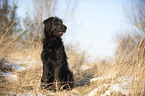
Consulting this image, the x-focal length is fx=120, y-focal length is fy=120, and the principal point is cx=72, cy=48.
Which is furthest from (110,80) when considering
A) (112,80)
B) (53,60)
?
(53,60)

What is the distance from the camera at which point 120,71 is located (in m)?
2.71

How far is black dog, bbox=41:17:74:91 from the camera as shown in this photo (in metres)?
2.81

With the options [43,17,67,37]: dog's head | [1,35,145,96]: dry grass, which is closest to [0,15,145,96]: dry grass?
[1,35,145,96]: dry grass

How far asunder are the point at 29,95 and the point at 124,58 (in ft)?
7.02

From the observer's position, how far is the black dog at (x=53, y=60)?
281cm

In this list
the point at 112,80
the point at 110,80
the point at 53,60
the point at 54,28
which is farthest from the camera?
the point at 54,28

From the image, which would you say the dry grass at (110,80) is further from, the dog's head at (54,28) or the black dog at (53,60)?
the dog's head at (54,28)

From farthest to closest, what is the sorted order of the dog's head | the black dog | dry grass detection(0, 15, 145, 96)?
the dog's head < the black dog < dry grass detection(0, 15, 145, 96)

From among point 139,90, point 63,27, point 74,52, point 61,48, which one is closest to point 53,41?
point 61,48

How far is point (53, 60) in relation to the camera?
2846 millimetres

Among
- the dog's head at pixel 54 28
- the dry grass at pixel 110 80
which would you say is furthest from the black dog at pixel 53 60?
the dry grass at pixel 110 80

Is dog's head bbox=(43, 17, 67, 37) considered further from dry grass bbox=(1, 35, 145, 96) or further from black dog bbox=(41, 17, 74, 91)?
dry grass bbox=(1, 35, 145, 96)

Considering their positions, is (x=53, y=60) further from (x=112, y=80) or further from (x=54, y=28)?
(x=112, y=80)

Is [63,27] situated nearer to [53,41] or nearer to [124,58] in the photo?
[53,41]
